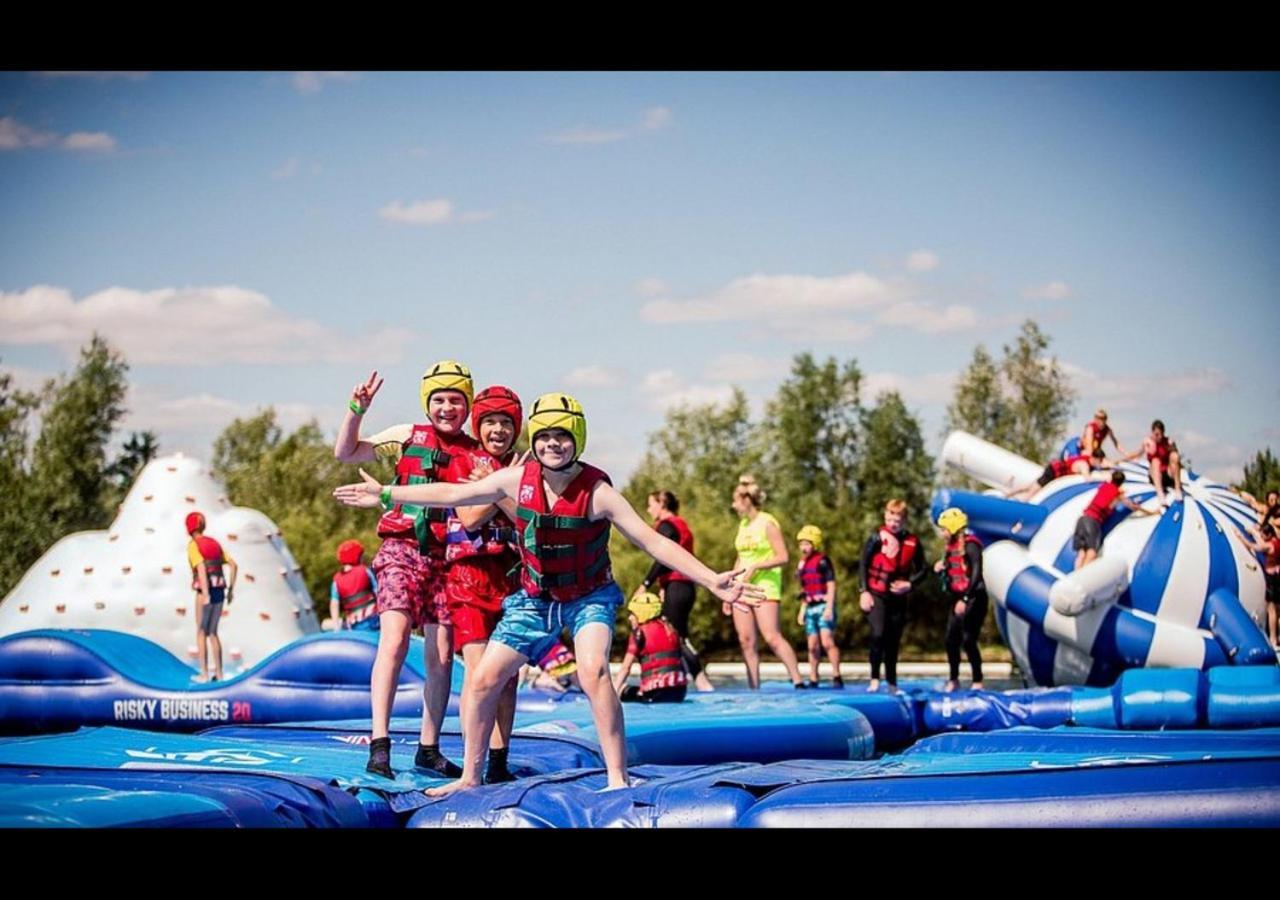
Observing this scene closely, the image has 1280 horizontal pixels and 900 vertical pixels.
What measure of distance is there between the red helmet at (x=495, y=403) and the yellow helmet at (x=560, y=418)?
0.52m

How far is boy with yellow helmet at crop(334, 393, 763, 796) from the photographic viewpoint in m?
5.29

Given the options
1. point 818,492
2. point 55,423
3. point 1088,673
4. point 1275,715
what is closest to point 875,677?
point 1088,673

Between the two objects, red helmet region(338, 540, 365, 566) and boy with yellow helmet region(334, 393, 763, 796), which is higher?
red helmet region(338, 540, 365, 566)

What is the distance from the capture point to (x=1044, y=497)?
11.3 meters

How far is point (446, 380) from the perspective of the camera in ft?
19.9

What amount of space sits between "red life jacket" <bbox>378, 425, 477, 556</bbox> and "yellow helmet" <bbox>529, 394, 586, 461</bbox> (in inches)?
26.1

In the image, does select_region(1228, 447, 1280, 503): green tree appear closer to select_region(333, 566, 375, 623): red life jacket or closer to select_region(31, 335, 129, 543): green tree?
select_region(333, 566, 375, 623): red life jacket

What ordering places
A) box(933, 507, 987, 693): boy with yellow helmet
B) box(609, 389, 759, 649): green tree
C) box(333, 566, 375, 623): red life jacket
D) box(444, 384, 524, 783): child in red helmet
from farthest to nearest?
1. box(609, 389, 759, 649): green tree
2. box(333, 566, 375, 623): red life jacket
3. box(933, 507, 987, 693): boy with yellow helmet
4. box(444, 384, 524, 783): child in red helmet

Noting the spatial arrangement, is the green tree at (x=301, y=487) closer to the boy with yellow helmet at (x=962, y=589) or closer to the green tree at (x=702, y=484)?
the green tree at (x=702, y=484)

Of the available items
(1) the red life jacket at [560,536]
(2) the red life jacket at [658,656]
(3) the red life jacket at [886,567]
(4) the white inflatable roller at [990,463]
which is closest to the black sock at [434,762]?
Result: (1) the red life jacket at [560,536]

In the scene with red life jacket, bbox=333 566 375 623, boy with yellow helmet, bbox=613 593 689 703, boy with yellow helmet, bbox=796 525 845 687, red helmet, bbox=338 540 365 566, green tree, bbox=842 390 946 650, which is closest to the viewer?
boy with yellow helmet, bbox=613 593 689 703

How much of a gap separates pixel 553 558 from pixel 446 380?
1.05 metres

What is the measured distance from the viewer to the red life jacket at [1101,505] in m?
10.5

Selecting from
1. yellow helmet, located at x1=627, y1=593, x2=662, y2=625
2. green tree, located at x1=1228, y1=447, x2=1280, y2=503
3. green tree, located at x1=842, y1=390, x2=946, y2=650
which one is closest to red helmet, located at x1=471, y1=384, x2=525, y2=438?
yellow helmet, located at x1=627, y1=593, x2=662, y2=625
